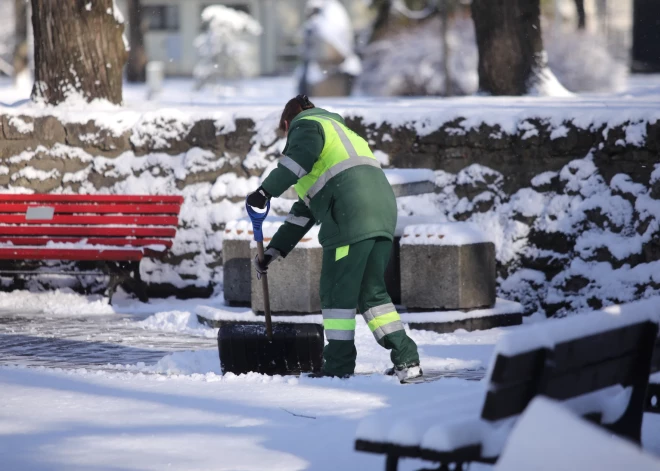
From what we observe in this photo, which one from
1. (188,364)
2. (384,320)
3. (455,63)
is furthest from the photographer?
(455,63)

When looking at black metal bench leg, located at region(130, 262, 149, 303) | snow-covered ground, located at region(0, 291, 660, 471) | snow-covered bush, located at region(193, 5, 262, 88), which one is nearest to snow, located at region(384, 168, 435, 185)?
snow-covered ground, located at region(0, 291, 660, 471)

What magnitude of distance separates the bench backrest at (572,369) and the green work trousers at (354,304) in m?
2.28

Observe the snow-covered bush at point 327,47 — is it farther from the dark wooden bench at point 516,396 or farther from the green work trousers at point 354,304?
the dark wooden bench at point 516,396

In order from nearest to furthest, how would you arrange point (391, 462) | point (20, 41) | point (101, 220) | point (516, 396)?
1. point (516, 396)
2. point (391, 462)
3. point (101, 220)
4. point (20, 41)

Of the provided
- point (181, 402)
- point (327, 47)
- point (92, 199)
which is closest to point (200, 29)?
point (327, 47)

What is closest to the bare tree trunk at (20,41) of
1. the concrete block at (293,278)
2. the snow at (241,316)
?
the snow at (241,316)

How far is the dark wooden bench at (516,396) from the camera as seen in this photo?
3.82m

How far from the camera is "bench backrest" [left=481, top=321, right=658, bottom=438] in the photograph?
380 centimetres

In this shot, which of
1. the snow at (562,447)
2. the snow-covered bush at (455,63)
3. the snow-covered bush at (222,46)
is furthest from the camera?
the snow-covered bush at (222,46)

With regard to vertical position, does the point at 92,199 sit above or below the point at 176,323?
above

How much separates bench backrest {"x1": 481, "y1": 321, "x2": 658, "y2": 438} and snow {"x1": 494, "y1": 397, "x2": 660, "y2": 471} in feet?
1.77

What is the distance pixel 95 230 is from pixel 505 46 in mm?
5370

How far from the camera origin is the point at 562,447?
121 inches

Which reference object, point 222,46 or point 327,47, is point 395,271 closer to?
point 327,47
